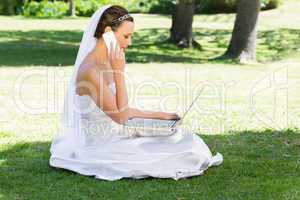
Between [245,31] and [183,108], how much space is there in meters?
7.00

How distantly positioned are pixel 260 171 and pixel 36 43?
15.6 m

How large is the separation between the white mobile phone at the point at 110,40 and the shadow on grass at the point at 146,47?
937 centimetres

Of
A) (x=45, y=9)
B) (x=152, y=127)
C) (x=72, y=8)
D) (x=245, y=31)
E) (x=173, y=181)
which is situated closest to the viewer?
(x=173, y=181)

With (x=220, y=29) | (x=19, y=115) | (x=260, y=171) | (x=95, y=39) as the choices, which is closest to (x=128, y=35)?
(x=95, y=39)

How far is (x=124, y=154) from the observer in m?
5.98

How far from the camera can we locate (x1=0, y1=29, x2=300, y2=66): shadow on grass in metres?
16.8

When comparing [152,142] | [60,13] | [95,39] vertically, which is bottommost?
[60,13]

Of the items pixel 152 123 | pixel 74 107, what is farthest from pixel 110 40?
pixel 152 123

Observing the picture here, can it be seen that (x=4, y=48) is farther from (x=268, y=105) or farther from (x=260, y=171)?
(x=260, y=171)

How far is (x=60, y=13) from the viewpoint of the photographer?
119 ft

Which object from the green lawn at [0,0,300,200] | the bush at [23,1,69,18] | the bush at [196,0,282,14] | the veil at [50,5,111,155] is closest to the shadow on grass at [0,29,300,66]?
the green lawn at [0,0,300,200]

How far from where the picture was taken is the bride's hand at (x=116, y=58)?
6145mm

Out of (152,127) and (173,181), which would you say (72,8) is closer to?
(152,127)

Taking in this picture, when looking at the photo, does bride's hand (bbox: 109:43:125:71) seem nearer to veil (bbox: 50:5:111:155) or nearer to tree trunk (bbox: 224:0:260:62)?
veil (bbox: 50:5:111:155)
